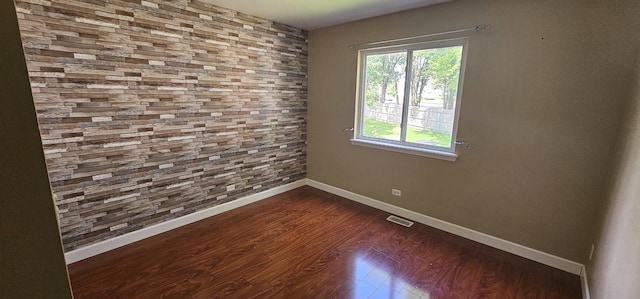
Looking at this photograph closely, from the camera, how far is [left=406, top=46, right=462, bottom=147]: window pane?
8.91 ft

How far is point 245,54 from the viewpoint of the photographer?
320cm

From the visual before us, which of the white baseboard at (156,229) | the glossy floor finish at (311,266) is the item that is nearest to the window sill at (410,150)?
the glossy floor finish at (311,266)

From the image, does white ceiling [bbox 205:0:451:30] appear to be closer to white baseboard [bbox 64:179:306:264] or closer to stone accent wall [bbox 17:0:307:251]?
stone accent wall [bbox 17:0:307:251]

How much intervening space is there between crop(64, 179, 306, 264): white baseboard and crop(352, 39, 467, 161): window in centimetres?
155

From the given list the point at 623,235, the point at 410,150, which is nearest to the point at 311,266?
the point at 410,150

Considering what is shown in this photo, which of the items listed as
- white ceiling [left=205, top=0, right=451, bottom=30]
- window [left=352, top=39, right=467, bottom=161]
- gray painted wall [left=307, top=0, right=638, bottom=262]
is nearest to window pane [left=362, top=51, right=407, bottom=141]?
window [left=352, top=39, right=467, bottom=161]

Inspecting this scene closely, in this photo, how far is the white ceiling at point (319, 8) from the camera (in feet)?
8.74

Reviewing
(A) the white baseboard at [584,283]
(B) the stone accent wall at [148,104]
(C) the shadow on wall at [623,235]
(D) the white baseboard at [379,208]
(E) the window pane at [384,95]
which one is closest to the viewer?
(C) the shadow on wall at [623,235]

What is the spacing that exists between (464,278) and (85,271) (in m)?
3.03

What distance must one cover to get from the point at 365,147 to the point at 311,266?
1710mm

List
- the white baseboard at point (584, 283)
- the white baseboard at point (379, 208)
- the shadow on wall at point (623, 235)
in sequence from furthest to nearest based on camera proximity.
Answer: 1. the white baseboard at point (379, 208)
2. the white baseboard at point (584, 283)
3. the shadow on wall at point (623, 235)

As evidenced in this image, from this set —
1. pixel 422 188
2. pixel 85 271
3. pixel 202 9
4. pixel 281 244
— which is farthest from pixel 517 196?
pixel 85 271

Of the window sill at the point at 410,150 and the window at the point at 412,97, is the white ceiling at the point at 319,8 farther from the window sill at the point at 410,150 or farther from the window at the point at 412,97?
the window sill at the point at 410,150

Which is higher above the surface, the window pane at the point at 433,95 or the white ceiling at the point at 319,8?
the white ceiling at the point at 319,8
